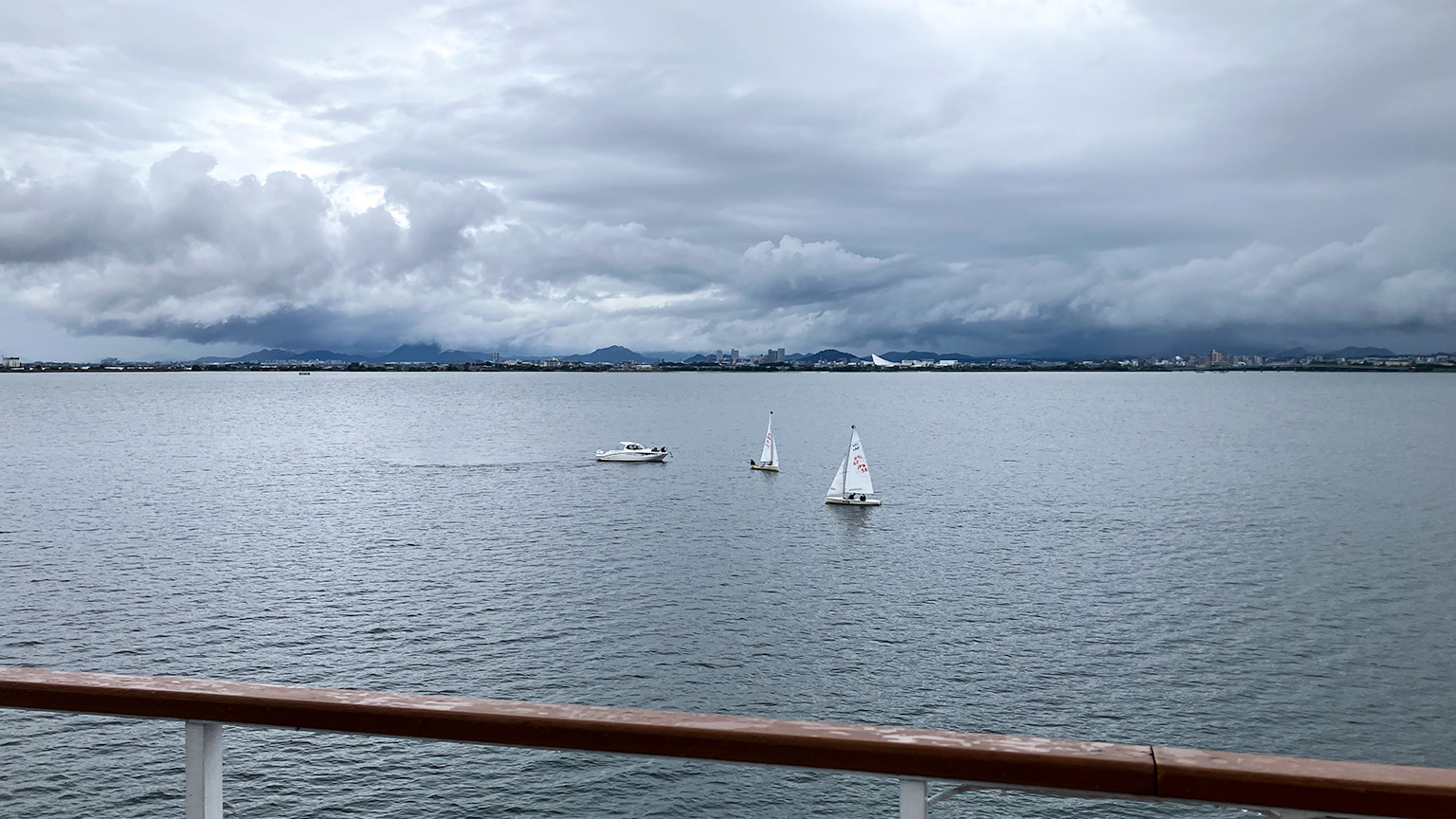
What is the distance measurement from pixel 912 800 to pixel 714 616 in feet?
124

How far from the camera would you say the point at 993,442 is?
13062 cm

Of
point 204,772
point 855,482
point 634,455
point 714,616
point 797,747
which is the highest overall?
point 797,747

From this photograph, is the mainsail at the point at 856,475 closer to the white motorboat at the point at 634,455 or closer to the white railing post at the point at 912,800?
the white motorboat at the point at 634,455

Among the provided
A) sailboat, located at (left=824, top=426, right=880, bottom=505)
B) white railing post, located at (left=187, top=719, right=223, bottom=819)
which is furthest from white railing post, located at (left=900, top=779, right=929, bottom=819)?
sailboat, located at (left=824, top=426, right=880, bottom=505)

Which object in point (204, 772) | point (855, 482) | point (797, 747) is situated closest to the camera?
point (797, 747)

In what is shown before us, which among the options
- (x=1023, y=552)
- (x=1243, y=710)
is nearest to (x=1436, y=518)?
(x=1023, y=552)

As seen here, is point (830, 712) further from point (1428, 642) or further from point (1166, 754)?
point (1166, 754)

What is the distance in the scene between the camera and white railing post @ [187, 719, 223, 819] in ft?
10.3

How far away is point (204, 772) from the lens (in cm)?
321

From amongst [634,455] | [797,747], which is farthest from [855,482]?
[797,747]

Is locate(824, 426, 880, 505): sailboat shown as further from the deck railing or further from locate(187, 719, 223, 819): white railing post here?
the deck railing

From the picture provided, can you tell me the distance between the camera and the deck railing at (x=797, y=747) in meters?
2.55

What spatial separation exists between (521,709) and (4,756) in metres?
29.9

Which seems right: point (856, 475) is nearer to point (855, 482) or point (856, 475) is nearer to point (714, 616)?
point (855, 482)
